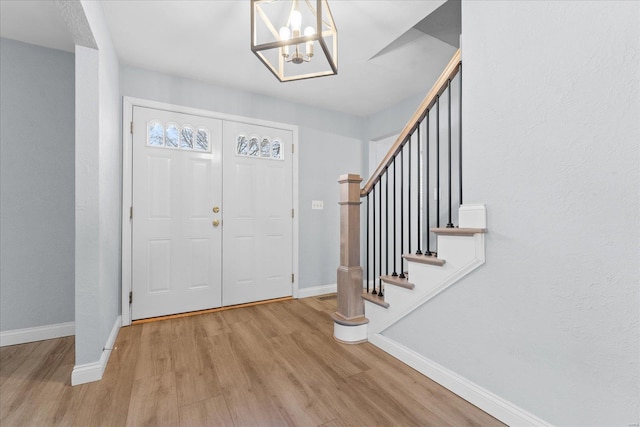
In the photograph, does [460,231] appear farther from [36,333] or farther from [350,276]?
[36,333]

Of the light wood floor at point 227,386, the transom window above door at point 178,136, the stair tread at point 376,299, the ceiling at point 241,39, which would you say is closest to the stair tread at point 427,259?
the stair tread at point 376,299

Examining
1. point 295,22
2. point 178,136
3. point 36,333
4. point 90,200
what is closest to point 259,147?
point 178,136

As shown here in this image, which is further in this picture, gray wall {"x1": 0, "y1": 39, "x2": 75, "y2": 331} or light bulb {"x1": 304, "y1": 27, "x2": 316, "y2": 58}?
gray wall {"x1": 0, "y1": 39, "x2": 75, "y2": 331}

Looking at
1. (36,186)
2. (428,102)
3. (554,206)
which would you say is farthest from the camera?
(36,186)

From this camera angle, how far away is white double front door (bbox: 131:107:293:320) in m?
2.74

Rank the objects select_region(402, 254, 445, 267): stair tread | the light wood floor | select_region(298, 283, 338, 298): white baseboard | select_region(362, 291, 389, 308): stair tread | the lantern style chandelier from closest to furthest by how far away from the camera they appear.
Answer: the lantern style chandelier, the light wood floor, select_region(402, 254, 445, 267): stair tread, select_region(362, 291, 389, 308): stair tread, select_region(298, 283, 338, 298): white baseboard

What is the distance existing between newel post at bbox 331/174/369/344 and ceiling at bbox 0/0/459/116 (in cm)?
117

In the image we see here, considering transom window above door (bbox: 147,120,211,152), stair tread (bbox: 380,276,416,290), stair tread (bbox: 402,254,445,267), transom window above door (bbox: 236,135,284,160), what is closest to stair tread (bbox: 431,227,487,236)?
stair tread (bbox: 402,254,445,267)

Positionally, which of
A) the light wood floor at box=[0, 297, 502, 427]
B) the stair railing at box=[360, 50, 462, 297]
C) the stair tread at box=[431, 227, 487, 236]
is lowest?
the light wood floor at box=[0, 297, 502, 427]

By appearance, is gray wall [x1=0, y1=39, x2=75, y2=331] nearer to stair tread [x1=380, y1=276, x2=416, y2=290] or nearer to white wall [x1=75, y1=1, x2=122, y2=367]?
white wall [x1=75, y1=1, x2=122, y2=367]

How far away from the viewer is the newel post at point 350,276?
2.26 meters

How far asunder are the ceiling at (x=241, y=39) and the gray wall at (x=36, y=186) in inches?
9.8

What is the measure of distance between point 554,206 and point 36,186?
361 cm

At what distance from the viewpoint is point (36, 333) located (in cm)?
230
